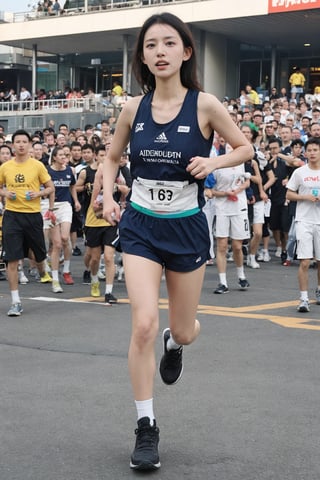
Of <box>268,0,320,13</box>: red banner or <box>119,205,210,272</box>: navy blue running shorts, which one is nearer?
<box>119,205,210,272</box>: navy blue running shorts

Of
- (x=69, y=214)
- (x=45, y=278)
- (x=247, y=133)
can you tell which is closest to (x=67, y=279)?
(x=45, y=278)

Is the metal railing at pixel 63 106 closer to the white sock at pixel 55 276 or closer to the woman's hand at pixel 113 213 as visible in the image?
the white sock at pixel 55 276

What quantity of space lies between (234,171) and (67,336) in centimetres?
432

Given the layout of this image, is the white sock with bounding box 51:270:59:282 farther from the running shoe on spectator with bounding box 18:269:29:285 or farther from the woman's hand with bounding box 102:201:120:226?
the woman's hand with bounding box 102:201:120:226

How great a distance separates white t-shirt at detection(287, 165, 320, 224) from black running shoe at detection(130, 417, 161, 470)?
227 inches

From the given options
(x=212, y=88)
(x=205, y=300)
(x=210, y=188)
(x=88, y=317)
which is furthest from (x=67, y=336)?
(x=212, y=88)

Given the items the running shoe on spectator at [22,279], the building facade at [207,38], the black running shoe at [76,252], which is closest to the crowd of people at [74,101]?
the building facade at [207,38]

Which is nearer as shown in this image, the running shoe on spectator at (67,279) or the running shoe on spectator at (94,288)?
the running shoe on spectator at (94,288)

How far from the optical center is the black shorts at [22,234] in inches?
370

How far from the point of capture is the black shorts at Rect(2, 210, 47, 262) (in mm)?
9398

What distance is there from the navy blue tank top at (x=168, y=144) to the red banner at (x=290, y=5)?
30.9 m

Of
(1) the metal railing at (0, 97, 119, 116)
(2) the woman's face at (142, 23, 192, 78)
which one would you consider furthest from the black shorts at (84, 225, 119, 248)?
(1) the metal railing at (0, 97, 119, 116)

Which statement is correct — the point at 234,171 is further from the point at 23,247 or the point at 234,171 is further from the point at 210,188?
the point at 23,247

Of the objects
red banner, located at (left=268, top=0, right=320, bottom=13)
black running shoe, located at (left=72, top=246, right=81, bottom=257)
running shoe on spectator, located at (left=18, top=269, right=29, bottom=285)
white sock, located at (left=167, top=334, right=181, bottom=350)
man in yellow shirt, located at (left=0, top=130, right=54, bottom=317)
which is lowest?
black running shoe, located at (left=72, top=246, right=81, bottom=257)
